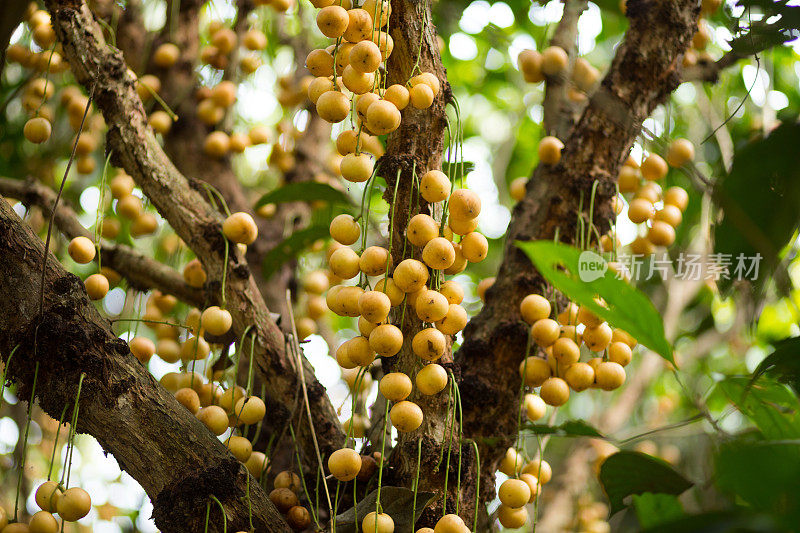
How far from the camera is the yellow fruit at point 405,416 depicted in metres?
1.03

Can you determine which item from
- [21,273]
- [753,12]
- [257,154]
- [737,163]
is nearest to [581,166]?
[753,12]

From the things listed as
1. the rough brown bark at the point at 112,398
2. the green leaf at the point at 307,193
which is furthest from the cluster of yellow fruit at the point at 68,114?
the rough brown bark at the point at 112,398

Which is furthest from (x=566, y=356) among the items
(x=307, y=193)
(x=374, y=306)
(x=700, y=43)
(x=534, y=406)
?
(x=700, y=43)

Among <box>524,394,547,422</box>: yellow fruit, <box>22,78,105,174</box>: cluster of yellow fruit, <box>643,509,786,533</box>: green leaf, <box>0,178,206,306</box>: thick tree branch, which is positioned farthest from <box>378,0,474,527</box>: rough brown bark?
<box>22,78,105,174</box>: cluster of yellow fruit

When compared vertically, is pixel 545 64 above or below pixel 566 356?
above

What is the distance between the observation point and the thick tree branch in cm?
167

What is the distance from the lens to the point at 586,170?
1.47 metres

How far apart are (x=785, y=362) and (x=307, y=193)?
3.67 ft

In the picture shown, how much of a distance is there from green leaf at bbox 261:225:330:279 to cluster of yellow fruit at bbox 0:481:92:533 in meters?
0.83

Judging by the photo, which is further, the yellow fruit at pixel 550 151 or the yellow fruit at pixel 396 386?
the yellow fruit at pixel 550 151

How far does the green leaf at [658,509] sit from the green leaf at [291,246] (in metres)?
1.05

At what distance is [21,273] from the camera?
107cm

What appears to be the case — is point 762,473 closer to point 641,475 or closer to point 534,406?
point 641,475

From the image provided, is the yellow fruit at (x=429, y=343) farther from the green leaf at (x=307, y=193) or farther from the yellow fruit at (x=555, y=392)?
the green leaf at (x=307, y=193)
